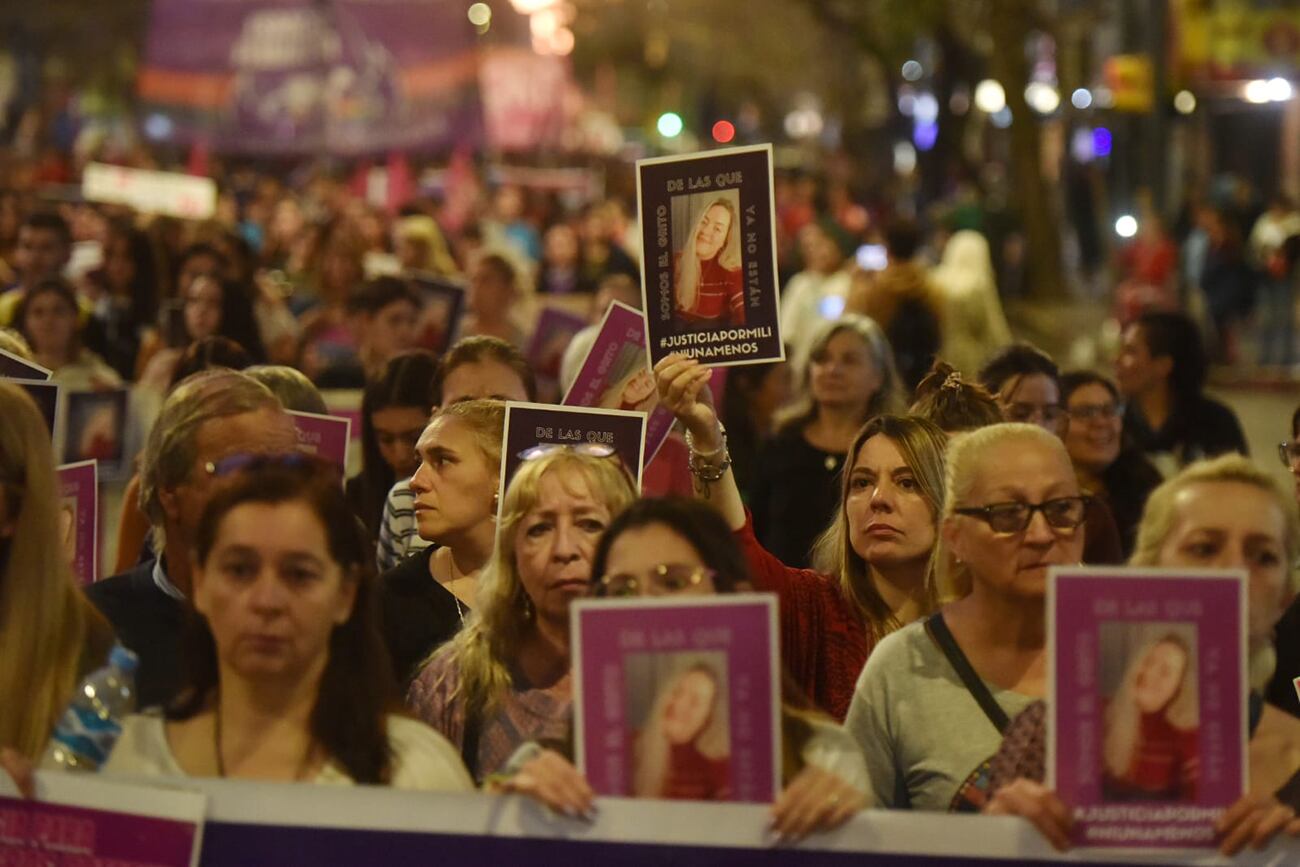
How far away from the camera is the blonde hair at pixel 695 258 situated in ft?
19.5

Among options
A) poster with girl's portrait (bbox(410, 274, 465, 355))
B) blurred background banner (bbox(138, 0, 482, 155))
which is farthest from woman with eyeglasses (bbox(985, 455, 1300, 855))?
blurred background banner (bbox(138, 0, 482, 155))

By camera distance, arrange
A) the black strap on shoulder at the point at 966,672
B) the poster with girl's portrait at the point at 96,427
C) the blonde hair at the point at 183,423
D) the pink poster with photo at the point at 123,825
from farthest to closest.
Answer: the poster with girl's portrait at the point at 96,427, the blonde hair at the point at 183,423, the black strap on shoulder at the point at 966,672, the pink poster with photo at the point at 123,825

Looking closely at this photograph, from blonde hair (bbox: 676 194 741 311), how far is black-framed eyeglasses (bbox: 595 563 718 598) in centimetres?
206

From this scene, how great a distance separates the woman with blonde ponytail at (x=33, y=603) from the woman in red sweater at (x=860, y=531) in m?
1.80

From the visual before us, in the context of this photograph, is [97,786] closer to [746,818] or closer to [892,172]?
[746,818]

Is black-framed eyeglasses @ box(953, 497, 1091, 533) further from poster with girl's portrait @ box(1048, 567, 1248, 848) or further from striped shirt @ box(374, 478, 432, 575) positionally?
striped shirt @ box(374, 478, 432, 575)

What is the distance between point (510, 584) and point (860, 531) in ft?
4.00

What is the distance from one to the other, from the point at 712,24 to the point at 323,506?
58335mm

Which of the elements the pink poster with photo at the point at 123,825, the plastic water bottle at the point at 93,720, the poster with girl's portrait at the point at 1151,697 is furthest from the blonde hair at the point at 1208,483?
the plastic water bottle at the point at 93,720

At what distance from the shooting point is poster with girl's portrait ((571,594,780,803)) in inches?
142

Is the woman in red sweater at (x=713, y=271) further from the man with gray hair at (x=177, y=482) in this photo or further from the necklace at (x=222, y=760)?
the necklace at (x=222, y=760)

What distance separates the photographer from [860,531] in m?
5.68

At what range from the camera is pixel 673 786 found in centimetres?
370

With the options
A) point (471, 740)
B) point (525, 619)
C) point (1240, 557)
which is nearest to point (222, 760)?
point (471, 740)
